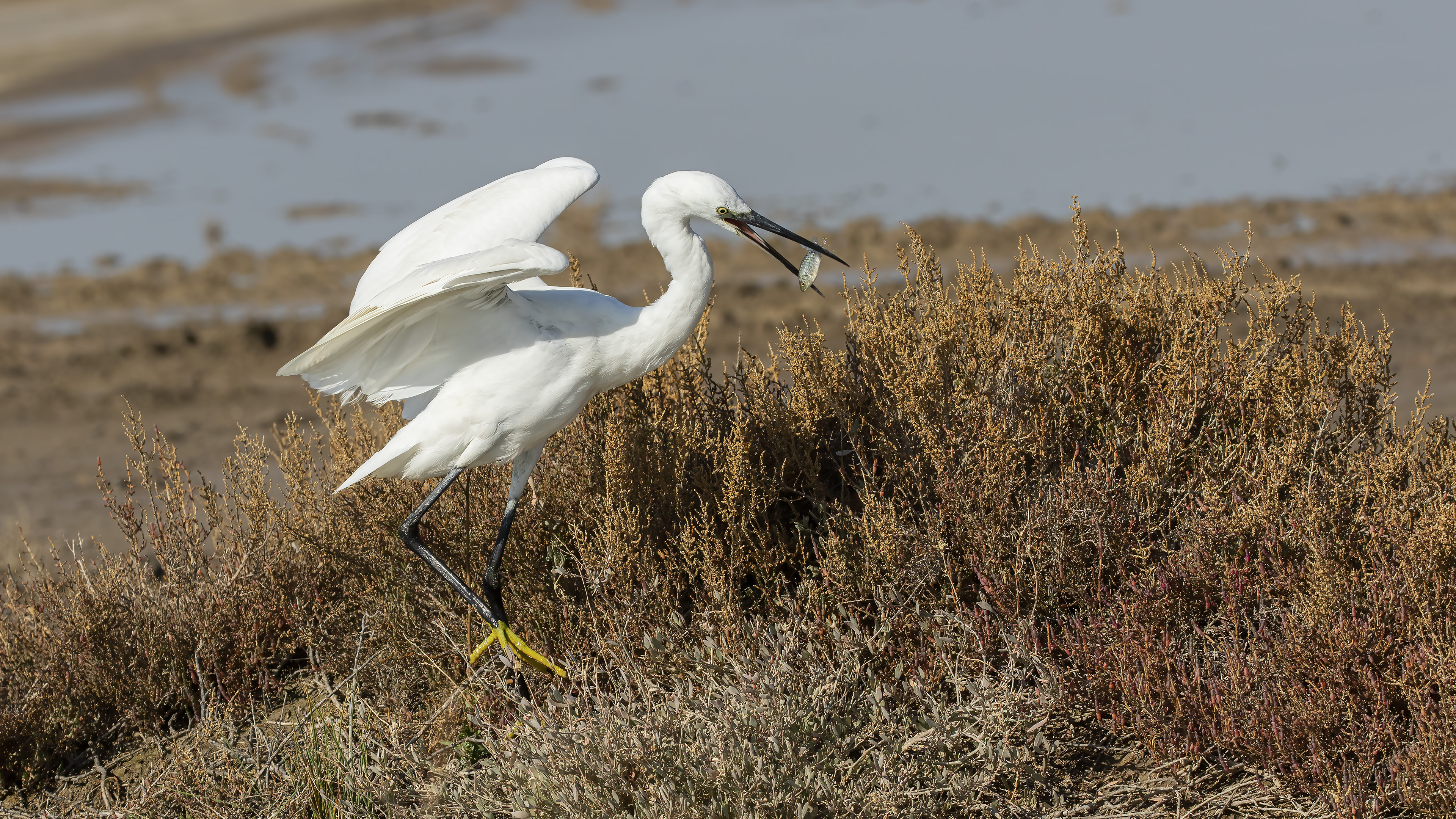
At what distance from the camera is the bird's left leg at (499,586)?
3611 millimetres

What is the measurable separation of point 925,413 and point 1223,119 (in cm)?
1144

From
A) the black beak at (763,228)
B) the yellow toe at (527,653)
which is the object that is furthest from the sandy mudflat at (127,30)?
the black beak at (763,228)

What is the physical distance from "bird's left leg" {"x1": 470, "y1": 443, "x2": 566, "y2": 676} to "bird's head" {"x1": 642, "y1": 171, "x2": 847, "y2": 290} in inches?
32.8

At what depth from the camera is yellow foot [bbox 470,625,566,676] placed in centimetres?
358

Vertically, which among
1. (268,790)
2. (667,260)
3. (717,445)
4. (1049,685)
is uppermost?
(667,260)

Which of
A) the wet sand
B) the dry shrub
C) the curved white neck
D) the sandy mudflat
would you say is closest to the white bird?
the curved white neck

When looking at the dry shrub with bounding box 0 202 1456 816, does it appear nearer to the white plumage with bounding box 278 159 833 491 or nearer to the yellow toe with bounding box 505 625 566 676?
the yellow toe with bounding box 505 625 566 676

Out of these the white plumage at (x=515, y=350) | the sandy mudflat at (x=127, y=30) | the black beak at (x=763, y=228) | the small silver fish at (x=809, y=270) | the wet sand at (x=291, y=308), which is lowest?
the wet sand at (x=291, y=308)

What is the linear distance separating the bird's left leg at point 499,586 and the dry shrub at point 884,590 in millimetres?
120

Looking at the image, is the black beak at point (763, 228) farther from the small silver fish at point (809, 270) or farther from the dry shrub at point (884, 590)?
the dry shrub at point (884, 590)

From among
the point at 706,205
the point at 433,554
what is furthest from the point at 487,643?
the point at 706,205

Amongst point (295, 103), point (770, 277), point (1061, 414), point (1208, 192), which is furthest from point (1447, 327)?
point (295, 103)

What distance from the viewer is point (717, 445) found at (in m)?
3.89

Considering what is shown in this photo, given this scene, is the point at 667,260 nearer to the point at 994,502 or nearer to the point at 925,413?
the point at 925,413
